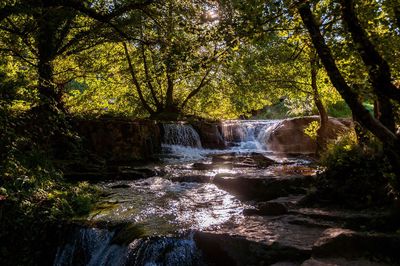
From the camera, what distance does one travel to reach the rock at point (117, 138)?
615 inches

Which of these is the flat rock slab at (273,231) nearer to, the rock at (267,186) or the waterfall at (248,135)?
the rock at (267,186)

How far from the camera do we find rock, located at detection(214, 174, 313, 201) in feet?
30.1

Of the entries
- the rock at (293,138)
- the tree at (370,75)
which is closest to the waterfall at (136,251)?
the tree at (370,75)

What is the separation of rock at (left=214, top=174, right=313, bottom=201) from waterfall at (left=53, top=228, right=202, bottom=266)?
3.51 m

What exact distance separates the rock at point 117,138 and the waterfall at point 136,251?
8984 mm

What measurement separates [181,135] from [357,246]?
15782 millimetres

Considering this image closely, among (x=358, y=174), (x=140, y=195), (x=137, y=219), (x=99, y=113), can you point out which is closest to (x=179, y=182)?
(x=140, y=195)

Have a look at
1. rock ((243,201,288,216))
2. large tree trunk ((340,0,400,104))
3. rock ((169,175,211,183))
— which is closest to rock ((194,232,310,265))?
rock ((243,201,288,216))

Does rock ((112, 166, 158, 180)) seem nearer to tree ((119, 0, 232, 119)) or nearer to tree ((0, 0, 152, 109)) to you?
tree ((0, 0, 152, 109))

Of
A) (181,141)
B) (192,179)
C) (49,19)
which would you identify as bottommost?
(192,179)

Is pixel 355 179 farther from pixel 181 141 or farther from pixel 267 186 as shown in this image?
pixel 181 141

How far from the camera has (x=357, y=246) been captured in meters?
5.00

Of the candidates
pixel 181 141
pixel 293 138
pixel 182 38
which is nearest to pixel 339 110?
pixel 293 138

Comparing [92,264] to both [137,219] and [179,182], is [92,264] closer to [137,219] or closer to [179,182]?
[137,219]
